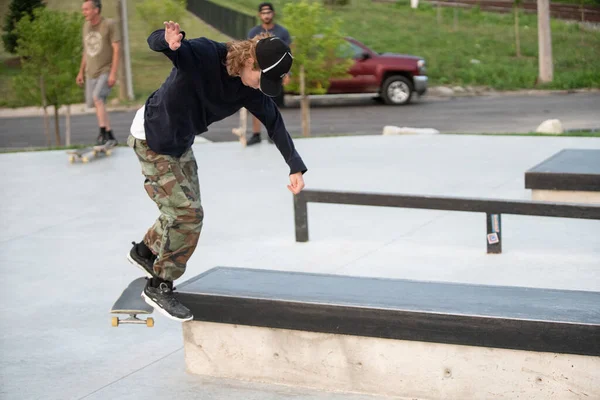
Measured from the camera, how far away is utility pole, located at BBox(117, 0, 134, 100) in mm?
25234

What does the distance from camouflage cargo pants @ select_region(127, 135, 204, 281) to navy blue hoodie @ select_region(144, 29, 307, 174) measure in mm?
77

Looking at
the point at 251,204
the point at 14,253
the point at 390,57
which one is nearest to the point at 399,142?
the point at 251,204

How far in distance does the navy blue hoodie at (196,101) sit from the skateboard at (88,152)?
25.2ft

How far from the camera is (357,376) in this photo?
4.28m

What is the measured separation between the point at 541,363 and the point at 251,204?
5472 mm

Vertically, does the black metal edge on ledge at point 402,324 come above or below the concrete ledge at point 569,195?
below

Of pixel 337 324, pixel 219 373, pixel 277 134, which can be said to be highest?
pixel 277 134

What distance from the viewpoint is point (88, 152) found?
12195mm

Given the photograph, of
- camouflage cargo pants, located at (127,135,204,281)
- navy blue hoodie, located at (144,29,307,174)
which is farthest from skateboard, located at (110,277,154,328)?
navy blue hoodie, located at (144,29,307,174)

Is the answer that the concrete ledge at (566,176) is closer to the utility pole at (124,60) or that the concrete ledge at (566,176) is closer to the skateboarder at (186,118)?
the skateboarder at (186,118)

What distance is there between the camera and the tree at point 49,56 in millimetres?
16391

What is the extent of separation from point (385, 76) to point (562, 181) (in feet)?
52.3

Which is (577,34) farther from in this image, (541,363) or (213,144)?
(541,363)

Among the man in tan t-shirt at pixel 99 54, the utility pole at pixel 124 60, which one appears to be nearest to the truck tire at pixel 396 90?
the utility pole at pixel 124 60
